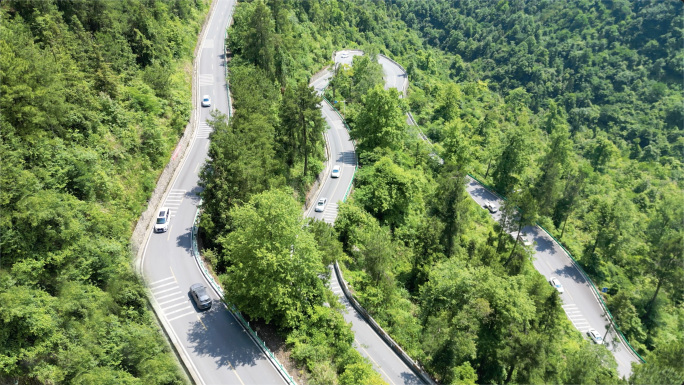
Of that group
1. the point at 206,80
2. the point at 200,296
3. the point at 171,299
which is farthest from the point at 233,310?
the point at 206,80

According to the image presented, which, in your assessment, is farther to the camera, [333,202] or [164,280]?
→ [333,202]

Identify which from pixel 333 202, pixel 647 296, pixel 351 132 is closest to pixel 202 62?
pixel 351 132

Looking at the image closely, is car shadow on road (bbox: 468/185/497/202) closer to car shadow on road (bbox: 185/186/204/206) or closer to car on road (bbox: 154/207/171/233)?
car shadow on road (bbox: 185/186/204/206)

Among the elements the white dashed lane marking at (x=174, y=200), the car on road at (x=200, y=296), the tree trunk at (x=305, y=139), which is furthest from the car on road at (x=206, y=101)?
the car on road at (x=200, y=296)

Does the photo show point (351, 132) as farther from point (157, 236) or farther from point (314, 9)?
point (314, 9)

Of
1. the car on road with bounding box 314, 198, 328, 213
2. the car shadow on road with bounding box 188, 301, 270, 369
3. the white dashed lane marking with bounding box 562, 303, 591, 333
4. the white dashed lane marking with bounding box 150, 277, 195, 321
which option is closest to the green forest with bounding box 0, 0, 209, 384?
the white dashed lane marking with bounding box 150, 277, 195, 321

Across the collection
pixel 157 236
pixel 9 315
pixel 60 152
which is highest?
pixel 60 152

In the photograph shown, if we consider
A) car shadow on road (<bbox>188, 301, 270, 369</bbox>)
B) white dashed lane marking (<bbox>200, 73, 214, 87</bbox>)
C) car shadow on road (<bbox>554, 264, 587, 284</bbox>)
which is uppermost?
white dashed lane marking (<bbox>200, 73, 214, 87</bbox>)

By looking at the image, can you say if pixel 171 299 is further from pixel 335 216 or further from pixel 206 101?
pixel 206 101
